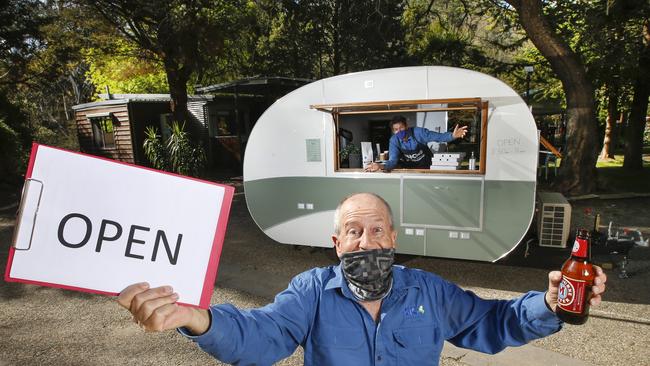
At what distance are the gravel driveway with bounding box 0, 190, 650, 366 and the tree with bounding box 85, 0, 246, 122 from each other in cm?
756

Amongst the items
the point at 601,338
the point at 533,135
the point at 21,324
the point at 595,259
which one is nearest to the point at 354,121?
the point at 533,135

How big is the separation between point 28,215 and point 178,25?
36.3 ft

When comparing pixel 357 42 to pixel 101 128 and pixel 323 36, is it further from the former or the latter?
pixel 101 128

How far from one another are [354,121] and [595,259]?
5280 mm

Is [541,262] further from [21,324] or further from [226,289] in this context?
[21,324]

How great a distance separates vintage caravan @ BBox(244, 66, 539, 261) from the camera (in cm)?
490

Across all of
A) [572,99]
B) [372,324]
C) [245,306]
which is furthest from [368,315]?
[572,99]

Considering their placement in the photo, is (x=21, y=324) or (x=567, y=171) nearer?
(x=21, y=324)

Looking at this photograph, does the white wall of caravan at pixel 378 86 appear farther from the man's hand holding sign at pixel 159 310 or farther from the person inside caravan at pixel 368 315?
the man's hand holding sign at pixel 159 310

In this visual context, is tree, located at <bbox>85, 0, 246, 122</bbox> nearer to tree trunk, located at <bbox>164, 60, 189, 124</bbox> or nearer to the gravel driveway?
tree trunk, located at <bbox>164, 60, 189, 124</bbox>

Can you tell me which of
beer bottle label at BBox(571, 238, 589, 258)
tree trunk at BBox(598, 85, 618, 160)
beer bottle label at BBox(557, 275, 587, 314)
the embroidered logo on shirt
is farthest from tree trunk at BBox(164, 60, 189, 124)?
tree trunk at BBox(598, 85, 618, 160)

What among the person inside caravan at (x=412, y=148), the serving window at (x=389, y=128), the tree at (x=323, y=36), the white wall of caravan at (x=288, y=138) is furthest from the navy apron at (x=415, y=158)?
the tree at (x=323, y=36)

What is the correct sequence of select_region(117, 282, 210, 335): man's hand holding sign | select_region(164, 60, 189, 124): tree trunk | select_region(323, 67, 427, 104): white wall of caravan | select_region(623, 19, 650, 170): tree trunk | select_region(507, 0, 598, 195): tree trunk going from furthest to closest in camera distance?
select_region(164, 60, 189, 124): tree trunk, select_region(623, 19, 650, 170): tree trunk, select_region(507, 0, 598, 195): tree trunk, select_region(323, 67, 427, 104): white wall of caravan, select_region(117, 282, 210, 335): man's hand holding sign

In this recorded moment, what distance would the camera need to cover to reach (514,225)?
16.3 feet
